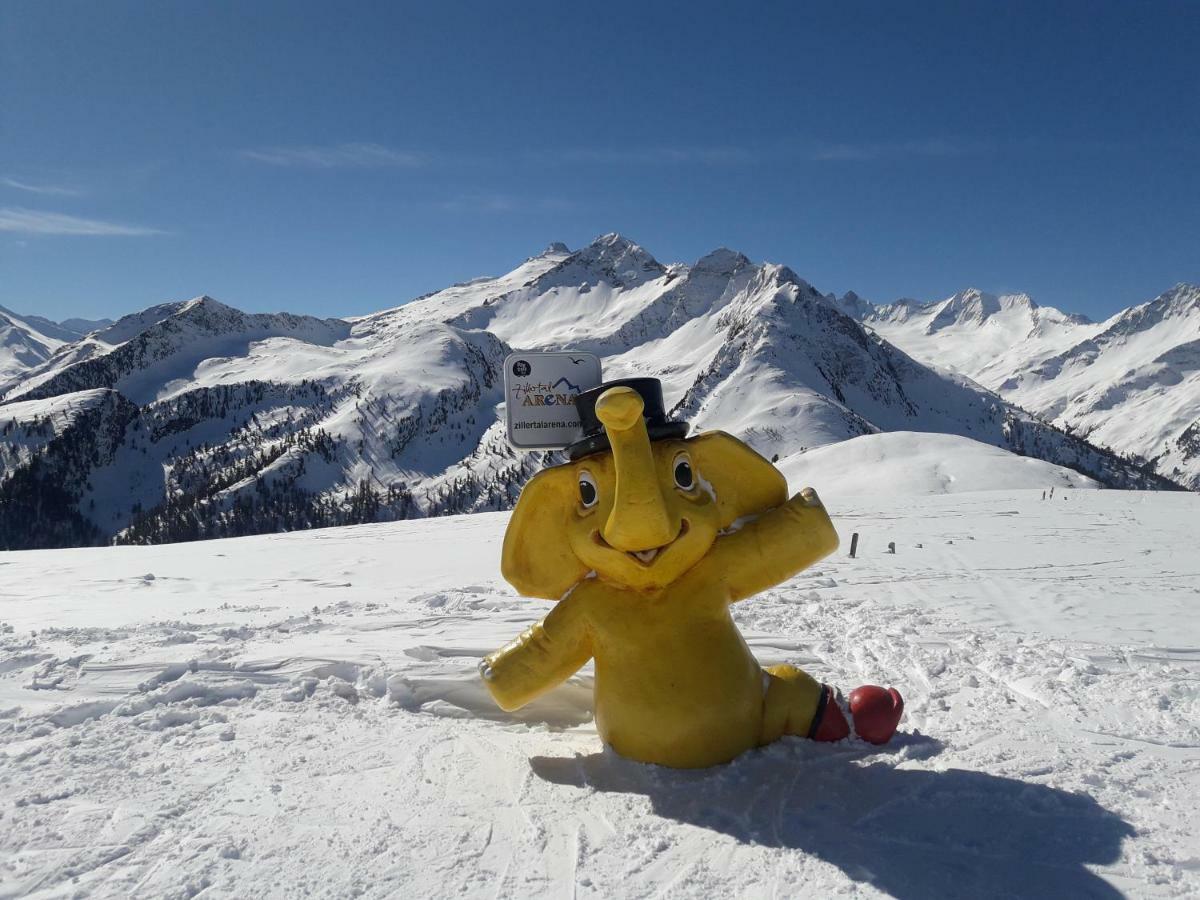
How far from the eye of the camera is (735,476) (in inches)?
176

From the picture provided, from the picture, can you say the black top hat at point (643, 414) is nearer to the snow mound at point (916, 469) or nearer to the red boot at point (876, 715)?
the red boot at point (876, 715)

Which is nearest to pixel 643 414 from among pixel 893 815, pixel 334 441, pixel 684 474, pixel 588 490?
pixel 684 474

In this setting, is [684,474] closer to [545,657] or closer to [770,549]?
[770,549]

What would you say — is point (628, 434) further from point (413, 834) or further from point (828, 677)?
point (828, 677)

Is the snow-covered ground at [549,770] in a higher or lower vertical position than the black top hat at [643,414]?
lower

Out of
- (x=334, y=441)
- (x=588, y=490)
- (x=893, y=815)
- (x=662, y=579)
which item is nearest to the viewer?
(x=893, y=815)

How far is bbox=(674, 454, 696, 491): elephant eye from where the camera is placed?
4223 millimetres

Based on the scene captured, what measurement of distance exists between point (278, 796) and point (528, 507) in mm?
1899

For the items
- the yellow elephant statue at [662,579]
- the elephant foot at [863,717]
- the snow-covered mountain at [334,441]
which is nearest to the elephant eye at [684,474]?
the yellow elephant statue at [662,579]

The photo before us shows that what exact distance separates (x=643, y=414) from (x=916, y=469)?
4299cm

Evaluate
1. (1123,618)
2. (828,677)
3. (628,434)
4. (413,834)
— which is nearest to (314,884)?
(413,834)

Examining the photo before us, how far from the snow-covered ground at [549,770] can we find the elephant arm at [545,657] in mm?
394

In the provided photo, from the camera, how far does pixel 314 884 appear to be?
3.03 metres

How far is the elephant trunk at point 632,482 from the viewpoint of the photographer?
380 centimetres
